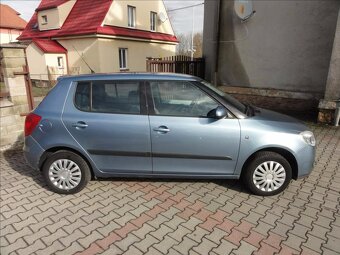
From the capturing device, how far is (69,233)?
2988 millimetres

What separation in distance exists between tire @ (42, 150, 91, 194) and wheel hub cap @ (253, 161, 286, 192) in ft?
7.65

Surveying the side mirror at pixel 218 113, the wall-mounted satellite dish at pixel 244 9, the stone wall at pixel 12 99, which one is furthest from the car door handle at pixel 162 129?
the wall-mounted satellite dish at pixel 244 9

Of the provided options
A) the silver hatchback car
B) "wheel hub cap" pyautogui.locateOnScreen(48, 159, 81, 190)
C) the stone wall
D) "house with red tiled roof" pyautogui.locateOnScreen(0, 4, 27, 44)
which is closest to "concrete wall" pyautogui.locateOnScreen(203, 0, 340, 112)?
the silver hatchback car

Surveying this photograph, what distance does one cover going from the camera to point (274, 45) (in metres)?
8.16

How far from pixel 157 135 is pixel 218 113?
0.83 meters

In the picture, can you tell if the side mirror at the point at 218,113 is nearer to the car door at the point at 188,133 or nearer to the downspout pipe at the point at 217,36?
the car door at the point at 188,133

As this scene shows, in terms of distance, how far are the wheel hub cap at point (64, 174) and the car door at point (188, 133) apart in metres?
1.11

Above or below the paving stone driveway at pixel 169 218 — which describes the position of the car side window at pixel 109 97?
above

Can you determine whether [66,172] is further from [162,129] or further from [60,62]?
[60,62]

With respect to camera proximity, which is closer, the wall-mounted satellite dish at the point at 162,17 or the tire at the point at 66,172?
the tire at the point at 66,172

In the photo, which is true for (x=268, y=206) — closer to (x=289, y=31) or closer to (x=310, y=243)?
(x=310, y=243)

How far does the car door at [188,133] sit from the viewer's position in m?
3.44

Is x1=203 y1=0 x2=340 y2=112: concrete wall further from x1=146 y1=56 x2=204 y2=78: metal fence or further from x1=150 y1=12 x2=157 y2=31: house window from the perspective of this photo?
x1=150 y1=12 x2=157 y2=31: house window

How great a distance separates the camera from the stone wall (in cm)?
538
